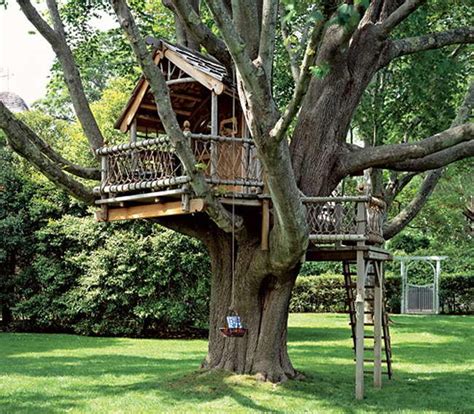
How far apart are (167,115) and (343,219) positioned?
12.7 feet

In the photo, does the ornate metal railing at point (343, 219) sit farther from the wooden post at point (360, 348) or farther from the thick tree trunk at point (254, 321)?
the thick tree trunk at point (254, 321)

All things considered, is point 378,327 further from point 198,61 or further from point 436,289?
point 436,289

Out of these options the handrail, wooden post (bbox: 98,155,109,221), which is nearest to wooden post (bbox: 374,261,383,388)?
the handrail

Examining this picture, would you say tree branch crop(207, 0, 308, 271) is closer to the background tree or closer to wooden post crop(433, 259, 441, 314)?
the background tree

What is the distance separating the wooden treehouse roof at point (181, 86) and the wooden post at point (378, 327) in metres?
3.98

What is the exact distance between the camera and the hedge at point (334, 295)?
29875mm

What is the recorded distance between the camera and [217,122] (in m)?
10.7

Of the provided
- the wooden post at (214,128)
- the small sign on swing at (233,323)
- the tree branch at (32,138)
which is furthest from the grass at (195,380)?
the tree branch at (32,138)

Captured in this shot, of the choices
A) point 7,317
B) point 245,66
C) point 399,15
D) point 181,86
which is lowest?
point 7,317

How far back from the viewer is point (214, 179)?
977 cm

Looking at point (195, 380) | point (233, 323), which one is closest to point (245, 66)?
point (233, 323)

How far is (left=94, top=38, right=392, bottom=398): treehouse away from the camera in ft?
32.7

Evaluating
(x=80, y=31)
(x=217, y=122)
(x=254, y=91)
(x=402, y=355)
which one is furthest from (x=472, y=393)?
(x=80, y=31)

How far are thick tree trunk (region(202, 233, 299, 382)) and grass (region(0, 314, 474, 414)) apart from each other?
0.27 m
